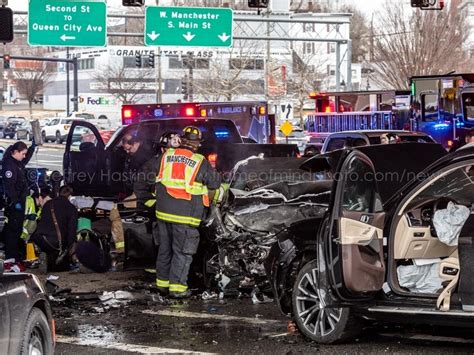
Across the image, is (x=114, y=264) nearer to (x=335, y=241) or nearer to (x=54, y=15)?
(x=335, y=241)

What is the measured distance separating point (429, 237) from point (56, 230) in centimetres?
591

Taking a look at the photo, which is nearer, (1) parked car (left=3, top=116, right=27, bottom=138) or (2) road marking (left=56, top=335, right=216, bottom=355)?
(2) road marking (left=56, top=335, right=216, bottom=355)

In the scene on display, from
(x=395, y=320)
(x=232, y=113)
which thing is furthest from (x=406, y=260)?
(x=232, y=113)

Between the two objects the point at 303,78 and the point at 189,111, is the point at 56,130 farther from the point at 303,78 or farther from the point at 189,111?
the point at 189,111

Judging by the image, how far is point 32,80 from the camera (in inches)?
3273

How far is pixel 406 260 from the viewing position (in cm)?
723

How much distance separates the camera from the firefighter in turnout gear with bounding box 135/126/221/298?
32.7 ft

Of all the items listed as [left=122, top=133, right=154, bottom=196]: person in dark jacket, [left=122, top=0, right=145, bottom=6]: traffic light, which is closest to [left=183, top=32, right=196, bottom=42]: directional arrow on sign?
[left=122, top=0, right=145, bottom=6]: traffic light

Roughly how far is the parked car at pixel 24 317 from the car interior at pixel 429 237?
257 centimetres

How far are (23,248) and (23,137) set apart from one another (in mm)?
43919

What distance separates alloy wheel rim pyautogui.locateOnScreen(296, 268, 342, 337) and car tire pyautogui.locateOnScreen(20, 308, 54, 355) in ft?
7.24

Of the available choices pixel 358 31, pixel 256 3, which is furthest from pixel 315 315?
pixel 358 31

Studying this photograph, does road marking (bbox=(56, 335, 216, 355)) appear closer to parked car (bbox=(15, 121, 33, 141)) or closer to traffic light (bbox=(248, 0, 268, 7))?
traffic light (bbox=(248, 0, 268, 7))

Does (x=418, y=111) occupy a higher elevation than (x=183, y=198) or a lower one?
higher
